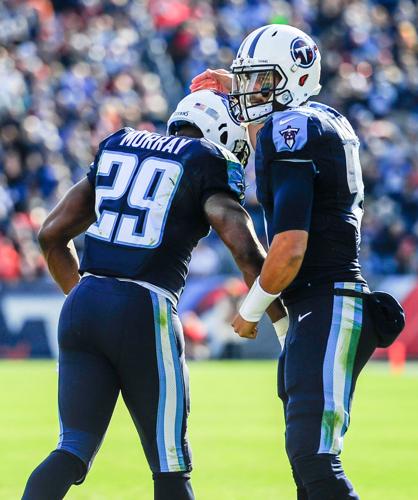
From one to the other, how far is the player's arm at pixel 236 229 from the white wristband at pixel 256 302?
0.10m

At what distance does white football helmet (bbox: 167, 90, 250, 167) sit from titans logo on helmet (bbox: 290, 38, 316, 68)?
1.30ft

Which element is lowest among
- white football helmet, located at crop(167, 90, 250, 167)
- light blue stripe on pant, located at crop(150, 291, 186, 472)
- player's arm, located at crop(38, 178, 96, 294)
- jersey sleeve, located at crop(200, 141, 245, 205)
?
light blue stripe on pant, located at crop(150, 291, 186, 472)

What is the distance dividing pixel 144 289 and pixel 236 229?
1.44ft

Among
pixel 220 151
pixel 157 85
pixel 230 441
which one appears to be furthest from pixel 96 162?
pixel 157 85

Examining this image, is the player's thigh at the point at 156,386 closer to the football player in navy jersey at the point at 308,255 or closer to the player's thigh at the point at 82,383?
the player's thigh at the point at 82,383

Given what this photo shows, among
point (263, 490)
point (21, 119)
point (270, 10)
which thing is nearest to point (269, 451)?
point (263, 490)

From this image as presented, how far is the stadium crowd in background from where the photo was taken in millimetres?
18625

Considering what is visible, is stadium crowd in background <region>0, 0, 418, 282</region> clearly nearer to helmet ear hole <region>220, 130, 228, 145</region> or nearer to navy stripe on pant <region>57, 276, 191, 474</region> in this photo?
helmet ear hole <region>220, 130, 228, 145</region>

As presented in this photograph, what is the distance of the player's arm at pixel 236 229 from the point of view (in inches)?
194

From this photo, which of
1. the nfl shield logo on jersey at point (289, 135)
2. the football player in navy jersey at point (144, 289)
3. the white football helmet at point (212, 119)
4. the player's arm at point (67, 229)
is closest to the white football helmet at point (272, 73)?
the white football helmet at point (212, 119)

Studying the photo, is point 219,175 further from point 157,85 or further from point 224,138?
point 157,85

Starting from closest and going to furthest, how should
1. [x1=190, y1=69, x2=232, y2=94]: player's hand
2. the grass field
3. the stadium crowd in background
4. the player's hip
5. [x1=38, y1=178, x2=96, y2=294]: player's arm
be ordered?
the player's hip → [x1=38, y1=178, x2=96, y2=294]: player's arm → [x1=190, y1=69, x2=232, y2=94]: player's hand → the grass field → the stadium crowd in background

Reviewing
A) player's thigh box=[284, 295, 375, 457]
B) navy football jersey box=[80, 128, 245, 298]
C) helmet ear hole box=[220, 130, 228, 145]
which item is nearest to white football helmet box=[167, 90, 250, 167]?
helmet ear hole box=[220, 130, 228, 145]

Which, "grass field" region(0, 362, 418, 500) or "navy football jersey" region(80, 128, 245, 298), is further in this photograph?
"grass field" region(0, 362, 418, 500)
